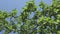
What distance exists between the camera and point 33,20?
7.72 feet

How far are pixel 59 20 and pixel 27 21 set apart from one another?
0.38 metres

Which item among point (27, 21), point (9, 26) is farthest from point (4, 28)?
point (27, 21)

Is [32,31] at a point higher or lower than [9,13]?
lower

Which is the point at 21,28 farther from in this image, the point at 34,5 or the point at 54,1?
the point at 54,1

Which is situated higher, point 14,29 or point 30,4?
point 30,4

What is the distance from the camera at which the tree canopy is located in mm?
2213

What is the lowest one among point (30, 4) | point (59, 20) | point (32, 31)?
point (32, 31)

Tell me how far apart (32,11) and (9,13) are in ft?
0.85

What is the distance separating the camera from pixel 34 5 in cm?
228

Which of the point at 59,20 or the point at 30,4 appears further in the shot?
the point at 30,4

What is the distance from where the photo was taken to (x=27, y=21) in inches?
92.0

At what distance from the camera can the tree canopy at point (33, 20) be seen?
2.21 meters

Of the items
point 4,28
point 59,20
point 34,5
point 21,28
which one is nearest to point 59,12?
point 59,20

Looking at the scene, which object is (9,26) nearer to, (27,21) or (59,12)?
(27,21)
